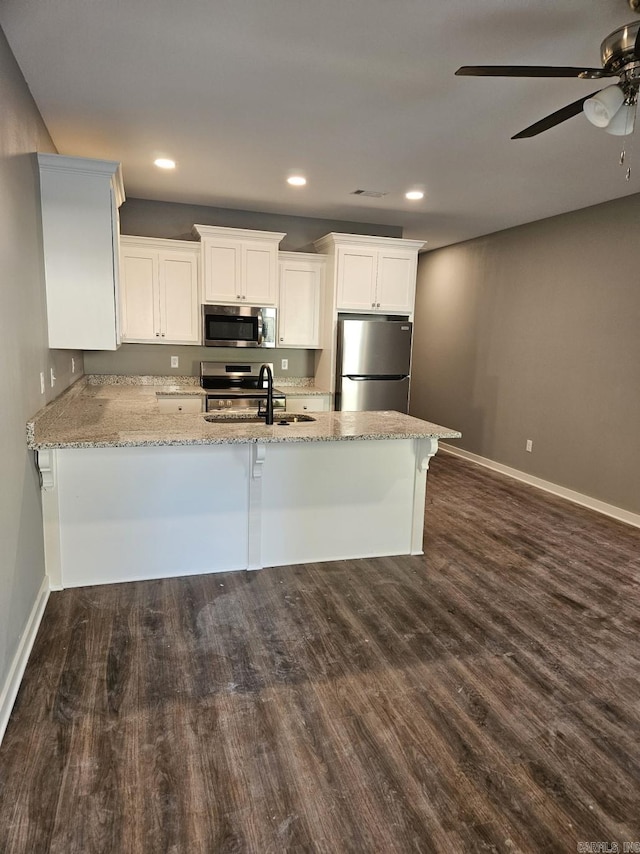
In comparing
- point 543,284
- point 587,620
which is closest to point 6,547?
point 587,620

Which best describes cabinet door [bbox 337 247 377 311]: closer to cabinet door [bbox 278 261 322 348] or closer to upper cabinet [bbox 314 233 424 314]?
upper cabinet [bbox 314 233 424 314]

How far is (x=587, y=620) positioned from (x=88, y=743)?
2401 mm

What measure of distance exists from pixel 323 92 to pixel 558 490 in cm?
406

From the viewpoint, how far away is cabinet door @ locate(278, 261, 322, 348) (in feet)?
17.0

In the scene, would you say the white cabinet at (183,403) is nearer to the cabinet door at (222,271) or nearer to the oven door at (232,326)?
the oven door at (232,326)

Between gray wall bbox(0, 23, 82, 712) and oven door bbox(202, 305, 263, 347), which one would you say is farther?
oven door bbox(202, 305, 263, 347)

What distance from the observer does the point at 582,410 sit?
4.79 m

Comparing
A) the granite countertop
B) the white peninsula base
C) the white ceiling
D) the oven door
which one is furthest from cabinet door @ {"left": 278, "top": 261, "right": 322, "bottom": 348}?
the white peninsula base

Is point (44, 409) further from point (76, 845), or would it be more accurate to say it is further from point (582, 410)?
point (582, 410)

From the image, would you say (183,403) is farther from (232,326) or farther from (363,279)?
(363,279)

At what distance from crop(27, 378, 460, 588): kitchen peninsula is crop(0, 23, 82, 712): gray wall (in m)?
0.20

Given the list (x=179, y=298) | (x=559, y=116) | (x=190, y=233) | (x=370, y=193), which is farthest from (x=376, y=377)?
(x=559, y=116)

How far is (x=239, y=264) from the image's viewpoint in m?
4.88

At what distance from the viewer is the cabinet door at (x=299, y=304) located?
520 cm
